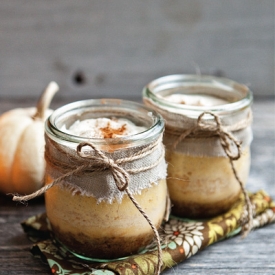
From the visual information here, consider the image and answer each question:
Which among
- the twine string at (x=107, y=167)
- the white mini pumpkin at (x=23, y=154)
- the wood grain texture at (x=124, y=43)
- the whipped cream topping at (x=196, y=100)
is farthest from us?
the wood grain texture at (x=124, y=43)

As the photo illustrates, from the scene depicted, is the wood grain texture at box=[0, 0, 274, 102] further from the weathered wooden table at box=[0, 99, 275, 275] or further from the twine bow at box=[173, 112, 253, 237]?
the twine bow at box=[173, 112, 253, 237]

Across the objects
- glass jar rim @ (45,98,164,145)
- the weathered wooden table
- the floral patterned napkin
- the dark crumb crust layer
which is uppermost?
glass jar rim @ (45,98,164,145)

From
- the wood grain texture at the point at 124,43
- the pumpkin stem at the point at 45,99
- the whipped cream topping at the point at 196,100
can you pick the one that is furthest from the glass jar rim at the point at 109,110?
the wood grain texture at the point at 124,43

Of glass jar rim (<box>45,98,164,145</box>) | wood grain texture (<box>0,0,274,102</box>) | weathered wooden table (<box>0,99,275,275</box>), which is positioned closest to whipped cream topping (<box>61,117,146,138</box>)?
glass jar rim (<box>45,98,164,145</box>)

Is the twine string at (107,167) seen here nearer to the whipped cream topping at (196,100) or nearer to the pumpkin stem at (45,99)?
the whipped cream topping at (196,100)

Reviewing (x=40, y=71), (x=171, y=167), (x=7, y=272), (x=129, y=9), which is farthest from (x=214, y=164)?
(x=40, y=71)

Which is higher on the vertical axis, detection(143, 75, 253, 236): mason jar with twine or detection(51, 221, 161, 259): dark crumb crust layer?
detection(143, 75, 253, 236): mason jar with twine
